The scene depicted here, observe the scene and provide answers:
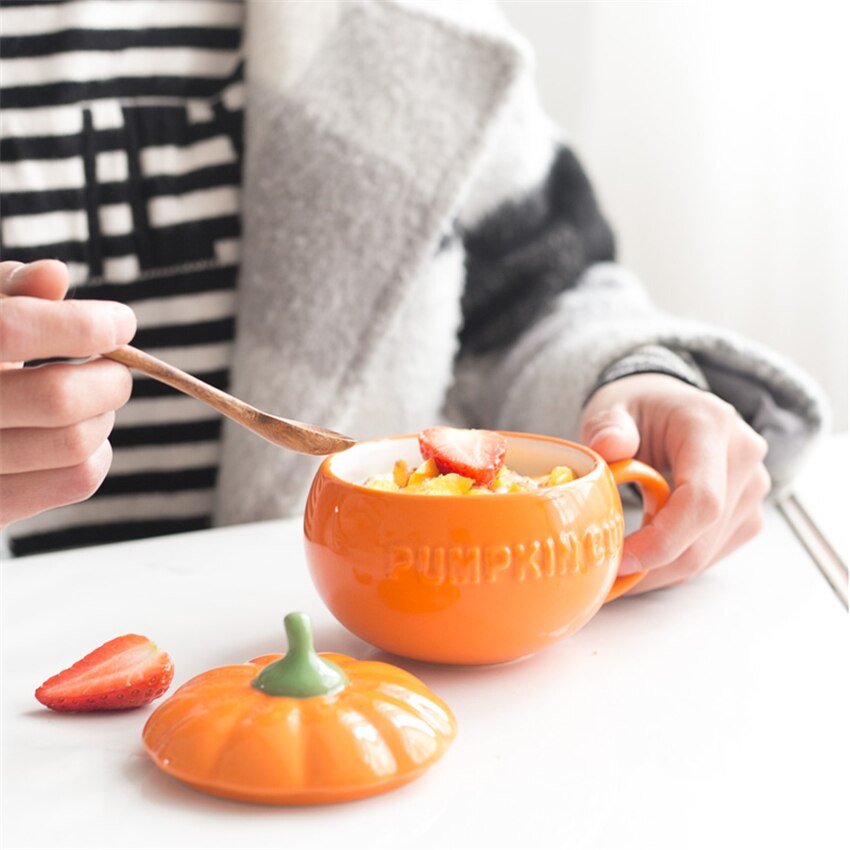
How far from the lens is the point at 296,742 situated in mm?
421

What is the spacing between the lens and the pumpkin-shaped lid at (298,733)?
418 mm

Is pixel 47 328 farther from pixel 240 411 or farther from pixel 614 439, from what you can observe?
pixel 614 439

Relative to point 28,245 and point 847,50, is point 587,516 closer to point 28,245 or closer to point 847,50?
point 28,245

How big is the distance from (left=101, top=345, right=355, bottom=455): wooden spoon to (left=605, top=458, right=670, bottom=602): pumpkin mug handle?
0.54 feet

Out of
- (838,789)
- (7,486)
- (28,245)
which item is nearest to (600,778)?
(838,789)

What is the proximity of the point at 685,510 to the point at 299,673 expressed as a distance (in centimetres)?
29

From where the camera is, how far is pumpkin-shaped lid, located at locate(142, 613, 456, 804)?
1.37 feet

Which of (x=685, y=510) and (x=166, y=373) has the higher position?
(x=166, y=373)

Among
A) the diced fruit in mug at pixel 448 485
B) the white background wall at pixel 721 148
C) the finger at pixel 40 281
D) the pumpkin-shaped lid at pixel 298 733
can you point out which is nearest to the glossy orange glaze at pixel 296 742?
the pumpkin-shaped lid at pixel 298 733

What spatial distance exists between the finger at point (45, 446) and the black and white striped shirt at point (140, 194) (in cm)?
44

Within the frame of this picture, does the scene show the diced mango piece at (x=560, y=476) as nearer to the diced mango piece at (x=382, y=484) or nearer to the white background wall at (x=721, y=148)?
the diced mango piece at (x=382, y=484)

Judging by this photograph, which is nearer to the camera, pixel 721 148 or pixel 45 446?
pixel 45 446

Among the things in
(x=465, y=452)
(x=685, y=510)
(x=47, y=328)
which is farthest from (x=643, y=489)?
(x=47, y=328)

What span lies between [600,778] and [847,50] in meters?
1.27
